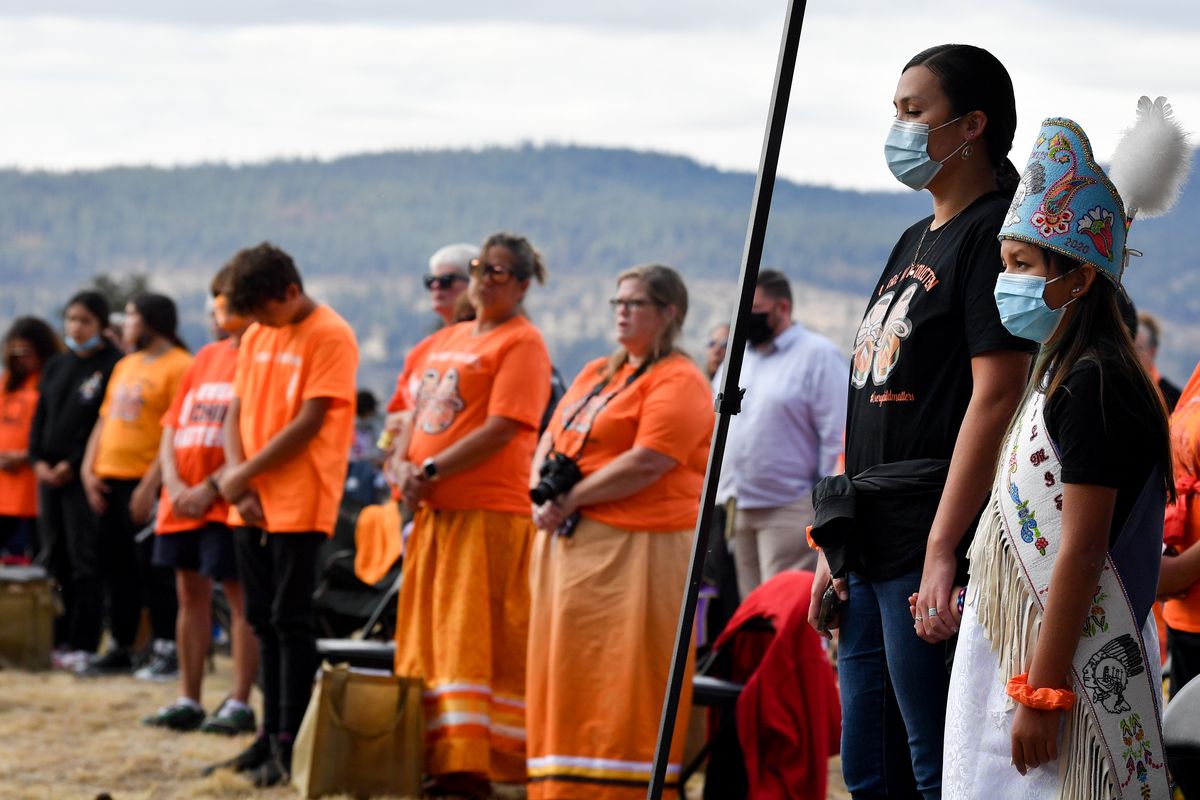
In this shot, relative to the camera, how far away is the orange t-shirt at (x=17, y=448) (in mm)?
9188

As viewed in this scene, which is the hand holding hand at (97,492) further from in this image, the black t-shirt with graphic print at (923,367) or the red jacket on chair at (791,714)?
the black t-shirt with graphic print at (923,367)

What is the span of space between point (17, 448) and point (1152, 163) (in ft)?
25.8

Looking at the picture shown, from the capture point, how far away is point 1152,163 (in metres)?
2.81

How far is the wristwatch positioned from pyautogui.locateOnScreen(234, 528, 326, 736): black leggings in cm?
48

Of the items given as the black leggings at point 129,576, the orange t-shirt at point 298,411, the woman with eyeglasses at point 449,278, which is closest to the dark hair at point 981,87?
the orange t-shirt at point 298,411

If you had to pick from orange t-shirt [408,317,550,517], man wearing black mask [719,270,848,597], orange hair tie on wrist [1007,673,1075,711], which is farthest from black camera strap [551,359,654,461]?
orange hair tie on wrist [1007,673,1075,711]

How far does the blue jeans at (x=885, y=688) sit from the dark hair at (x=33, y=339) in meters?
7.41

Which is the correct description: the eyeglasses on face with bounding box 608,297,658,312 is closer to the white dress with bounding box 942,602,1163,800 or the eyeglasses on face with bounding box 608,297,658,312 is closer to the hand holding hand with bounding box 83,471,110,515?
the white dress with bounding box 942,602,1163,800

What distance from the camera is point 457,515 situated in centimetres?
566

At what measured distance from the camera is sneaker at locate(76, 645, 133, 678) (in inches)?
327

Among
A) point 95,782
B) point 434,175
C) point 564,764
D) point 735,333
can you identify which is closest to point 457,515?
point 564,764

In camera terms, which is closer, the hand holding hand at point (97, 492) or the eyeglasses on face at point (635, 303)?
the eyeglasses on face at point (635, 303)

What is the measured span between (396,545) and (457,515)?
103cm

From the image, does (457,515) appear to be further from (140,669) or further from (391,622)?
(140,669)
